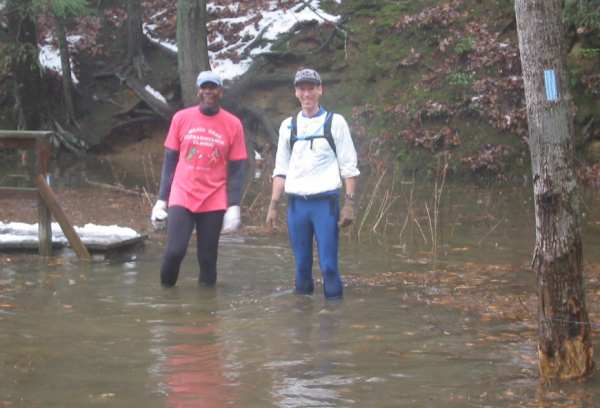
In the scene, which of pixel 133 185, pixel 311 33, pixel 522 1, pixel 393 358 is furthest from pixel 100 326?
pixel 311 33

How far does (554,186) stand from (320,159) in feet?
9.47

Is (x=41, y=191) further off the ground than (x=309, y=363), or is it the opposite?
(x=41, y=191)

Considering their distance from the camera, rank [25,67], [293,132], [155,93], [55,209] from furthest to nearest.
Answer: [155,93], [25,67], [55,209], [293,132]

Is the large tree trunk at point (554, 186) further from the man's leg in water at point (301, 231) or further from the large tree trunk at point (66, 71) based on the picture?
the large tree trunk at point (66, 71)

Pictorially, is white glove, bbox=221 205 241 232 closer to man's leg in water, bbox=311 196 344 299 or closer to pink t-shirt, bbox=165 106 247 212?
pink t-shirt, bbox=165 106 247 212

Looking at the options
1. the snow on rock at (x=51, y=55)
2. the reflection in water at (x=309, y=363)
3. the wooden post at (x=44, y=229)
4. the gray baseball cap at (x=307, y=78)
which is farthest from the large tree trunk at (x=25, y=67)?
the reflection in water at (x=309, y=363)

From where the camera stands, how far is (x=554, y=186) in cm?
586

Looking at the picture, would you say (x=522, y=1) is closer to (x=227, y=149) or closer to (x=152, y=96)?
(x=227, y=149)

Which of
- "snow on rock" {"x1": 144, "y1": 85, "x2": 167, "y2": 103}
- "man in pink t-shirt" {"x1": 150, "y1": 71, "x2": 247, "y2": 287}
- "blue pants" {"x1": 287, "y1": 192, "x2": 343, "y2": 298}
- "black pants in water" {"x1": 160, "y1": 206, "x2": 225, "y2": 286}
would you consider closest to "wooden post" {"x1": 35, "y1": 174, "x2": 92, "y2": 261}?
"black pants in water" {"x1": 160, "y1": 206, "x2": 225, "y2": 286}

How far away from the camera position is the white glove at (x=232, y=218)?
362 inches

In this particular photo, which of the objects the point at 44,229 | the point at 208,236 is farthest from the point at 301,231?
the point at 44,229

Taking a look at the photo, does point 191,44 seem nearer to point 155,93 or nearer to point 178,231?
point 155,93

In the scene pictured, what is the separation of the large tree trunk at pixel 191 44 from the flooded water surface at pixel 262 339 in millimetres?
8508

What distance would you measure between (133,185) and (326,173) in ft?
37.3
